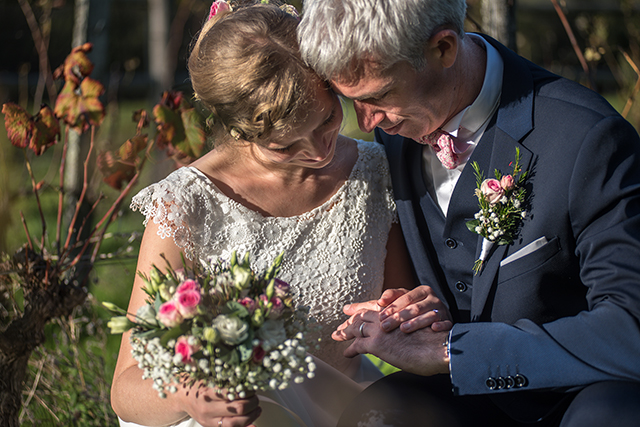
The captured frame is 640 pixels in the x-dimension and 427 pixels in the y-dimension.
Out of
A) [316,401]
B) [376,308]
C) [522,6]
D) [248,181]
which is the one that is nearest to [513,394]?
[376,308]

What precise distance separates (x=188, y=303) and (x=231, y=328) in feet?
0.43

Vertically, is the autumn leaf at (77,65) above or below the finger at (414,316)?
above

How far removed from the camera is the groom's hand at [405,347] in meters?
1.97

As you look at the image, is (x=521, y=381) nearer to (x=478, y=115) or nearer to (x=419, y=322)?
(x=419, y=322)

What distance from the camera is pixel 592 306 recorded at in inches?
75.9

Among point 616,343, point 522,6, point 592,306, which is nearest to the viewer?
point 616,343

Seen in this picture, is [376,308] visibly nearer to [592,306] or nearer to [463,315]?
[463,315]

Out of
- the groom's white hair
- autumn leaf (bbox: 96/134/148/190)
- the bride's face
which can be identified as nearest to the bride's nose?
the bride's face

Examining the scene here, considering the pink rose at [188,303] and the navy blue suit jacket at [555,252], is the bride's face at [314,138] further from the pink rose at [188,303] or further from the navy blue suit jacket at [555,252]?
the pink rose at [188,303]

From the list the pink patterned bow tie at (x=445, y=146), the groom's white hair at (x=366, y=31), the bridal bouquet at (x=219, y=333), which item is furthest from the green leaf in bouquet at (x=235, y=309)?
the pink patterned bow tie at (x=445, y=146)

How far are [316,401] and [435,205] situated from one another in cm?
93

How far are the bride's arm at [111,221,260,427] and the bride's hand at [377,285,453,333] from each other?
605 millimetres

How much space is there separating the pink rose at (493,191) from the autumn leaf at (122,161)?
1.80 metres

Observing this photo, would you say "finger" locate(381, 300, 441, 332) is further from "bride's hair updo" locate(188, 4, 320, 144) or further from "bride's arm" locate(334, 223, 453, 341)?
"bride's hair updo" locate(188, 4, 320, 144)
